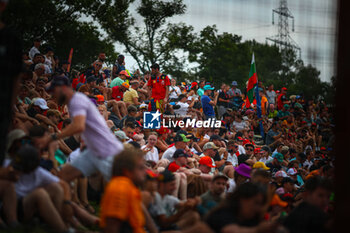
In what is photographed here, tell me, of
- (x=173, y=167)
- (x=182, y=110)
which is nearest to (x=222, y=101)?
(x=182, y=110)

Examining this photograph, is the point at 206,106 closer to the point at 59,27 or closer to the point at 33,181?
the point at 59,27

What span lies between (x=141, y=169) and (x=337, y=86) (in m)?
1.90

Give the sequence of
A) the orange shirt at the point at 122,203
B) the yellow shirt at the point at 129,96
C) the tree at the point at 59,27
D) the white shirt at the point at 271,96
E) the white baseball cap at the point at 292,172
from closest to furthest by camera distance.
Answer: the orange shirt at the point at 122,203
the white baseball cap at the point at 292,172
the yellow shirt at the point at 129,96
the tree at the point at 59,27
the white shirt at the point at 271,96

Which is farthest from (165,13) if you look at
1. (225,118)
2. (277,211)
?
(277,211)

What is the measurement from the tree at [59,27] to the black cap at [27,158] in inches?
327

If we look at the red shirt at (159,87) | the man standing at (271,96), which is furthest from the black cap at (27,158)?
the man standing at (271,96)

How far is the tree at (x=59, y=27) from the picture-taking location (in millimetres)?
14837

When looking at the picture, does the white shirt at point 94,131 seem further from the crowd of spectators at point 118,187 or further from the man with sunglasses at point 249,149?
the man with sunglasses at point 249,149

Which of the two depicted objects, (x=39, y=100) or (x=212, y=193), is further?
(x=39, y=100)

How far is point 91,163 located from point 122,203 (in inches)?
49.6

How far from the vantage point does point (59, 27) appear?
18.4m

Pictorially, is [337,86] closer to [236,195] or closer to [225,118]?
[236,195]

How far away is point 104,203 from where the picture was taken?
13.8 feet

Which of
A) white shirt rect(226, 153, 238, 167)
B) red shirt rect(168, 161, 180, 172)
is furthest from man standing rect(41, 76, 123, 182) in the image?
white shirt rect(226, 153, 238, 167)
